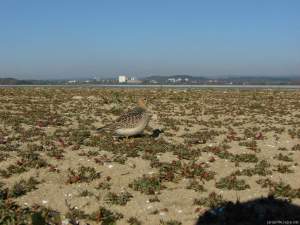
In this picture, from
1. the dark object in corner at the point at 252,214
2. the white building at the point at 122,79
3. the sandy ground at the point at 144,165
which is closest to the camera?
the dark object in corner at the point at 252,214

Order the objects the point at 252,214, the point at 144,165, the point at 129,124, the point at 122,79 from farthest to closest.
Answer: the point at 122,79, the point at 129,124, the point at 144,165, the point at 252,214

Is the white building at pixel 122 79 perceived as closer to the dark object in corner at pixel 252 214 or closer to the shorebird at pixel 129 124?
the shorebird at pixel 129 124

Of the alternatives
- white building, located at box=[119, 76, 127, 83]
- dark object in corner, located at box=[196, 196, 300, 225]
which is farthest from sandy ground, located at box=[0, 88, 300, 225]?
white building, located at box=[119, 76, 127, 83]

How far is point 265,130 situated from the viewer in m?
24.4

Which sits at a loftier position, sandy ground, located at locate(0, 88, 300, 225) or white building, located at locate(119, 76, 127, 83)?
sandy ground, located at locate(0, 88, 300, 225)

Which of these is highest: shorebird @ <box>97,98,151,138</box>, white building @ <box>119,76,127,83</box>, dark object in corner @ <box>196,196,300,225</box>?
shorebird @ <box>97,98,151,138</box>

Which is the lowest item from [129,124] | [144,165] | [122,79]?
[122,79]

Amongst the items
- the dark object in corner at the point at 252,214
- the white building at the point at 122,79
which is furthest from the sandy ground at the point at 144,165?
the white building at the point at 122,79

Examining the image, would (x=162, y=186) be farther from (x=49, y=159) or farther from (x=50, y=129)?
(x=50, y=129)

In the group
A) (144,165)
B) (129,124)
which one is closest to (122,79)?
(129,124)

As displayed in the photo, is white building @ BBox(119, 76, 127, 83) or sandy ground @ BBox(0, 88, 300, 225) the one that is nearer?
sandy ground @ BBox(0, 88, 300, 225)

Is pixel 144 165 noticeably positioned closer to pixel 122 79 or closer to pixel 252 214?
pixel 252 214

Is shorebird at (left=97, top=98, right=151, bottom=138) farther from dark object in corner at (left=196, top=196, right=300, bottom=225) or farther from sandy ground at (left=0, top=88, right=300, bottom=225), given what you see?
dark object in corner at (left=196, top=196, right=300, bottom=225)

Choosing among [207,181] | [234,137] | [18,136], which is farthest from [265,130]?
[18,136]
